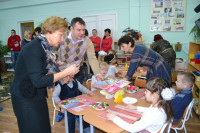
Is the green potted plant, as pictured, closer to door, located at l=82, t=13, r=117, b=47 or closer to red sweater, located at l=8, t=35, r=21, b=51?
Result: door, located at l=82, t=13, r=117, b=47

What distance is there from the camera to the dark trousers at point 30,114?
54.6 inches

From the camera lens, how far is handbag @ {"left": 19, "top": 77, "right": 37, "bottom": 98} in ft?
4.38

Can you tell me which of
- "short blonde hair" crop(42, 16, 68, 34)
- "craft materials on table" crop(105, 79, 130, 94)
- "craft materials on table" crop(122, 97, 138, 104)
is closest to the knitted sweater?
"craft materials on table" crop(105, 79, 130, 94)

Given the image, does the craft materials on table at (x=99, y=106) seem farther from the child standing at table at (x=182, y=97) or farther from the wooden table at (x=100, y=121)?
the child standing at table at (x=182, y=97)

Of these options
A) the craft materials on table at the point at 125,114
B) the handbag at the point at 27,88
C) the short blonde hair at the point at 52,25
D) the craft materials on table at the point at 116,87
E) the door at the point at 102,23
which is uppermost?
the door at the point at 102,23

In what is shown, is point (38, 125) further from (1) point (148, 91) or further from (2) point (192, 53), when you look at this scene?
(2) point (192, 53)

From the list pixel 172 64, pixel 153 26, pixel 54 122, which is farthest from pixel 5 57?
pixel 172 64

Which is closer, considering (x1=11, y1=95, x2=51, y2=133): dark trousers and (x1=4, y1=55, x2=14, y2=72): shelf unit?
(x1=11, y1=95, x2=51, y2=133): dark trousers

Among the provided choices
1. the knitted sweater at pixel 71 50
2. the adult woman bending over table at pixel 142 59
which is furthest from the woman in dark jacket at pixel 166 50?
the knitted sweater at pixel 71 50

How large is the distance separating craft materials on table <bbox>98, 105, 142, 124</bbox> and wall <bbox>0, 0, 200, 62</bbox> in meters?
4.90

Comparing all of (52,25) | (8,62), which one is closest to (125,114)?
(52,25)

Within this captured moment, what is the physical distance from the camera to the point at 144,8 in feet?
19.8

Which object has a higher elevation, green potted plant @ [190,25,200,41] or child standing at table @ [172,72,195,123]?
green potted plant @ [190,25,200,41]

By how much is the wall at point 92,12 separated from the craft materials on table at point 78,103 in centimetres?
474
